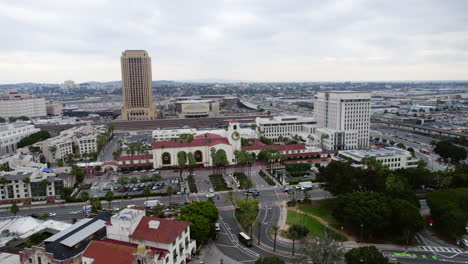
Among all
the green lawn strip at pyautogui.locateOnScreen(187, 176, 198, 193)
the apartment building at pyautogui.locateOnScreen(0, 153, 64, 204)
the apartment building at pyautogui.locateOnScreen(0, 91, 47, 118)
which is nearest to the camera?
the apartment building at pyautogui.locateOnScreen(0, 153, 64, 204)

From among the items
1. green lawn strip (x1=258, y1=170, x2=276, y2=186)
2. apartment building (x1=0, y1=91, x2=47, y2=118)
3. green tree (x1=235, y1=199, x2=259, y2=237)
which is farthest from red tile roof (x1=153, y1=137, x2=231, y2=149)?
apartment building (x1=0, y1=91, x2=47, y2=118)

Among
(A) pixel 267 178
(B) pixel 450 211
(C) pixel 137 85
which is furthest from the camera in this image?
(C) pixel 137 85

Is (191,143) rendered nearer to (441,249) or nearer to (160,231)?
(160,231)

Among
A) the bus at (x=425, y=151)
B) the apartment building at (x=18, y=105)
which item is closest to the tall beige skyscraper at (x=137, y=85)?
the apartment building at (x=18, y=105)

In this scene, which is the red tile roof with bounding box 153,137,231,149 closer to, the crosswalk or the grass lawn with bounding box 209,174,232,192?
the grass lawn with bounding box 209,174,232,192

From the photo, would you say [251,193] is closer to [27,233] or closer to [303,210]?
[303,210]

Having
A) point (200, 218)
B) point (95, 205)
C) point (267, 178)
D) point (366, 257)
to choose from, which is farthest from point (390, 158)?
point (95, 205)
